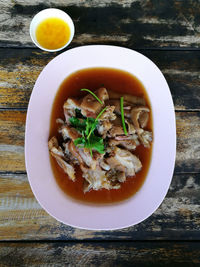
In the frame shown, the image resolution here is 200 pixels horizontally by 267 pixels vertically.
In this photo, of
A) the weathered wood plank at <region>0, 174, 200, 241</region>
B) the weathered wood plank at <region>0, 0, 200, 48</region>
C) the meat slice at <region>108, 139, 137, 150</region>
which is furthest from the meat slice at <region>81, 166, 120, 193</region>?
the weathered wood plank at <region>0, 0, 200, 48</region>

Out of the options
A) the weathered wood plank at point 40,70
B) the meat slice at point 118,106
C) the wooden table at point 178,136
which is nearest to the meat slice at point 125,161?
the meat slice at point 118,106

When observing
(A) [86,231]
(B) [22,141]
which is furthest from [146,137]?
(B) [22,141]

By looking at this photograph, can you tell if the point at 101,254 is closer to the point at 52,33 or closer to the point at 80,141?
the point at 80,141

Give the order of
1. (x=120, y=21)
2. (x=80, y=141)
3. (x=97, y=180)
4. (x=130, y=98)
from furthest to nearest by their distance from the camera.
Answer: (x=120, y=21) < (x=130, y=98) < (x=97, y=180) < (x=80, y=141)

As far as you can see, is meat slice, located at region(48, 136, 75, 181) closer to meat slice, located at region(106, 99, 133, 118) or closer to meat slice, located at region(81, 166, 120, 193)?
meat slice, located at region(81, 166, 120, 193)

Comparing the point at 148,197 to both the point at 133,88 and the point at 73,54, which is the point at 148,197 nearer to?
the point at 133,88

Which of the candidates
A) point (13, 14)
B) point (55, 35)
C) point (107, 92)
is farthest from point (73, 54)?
point (13, 14)
